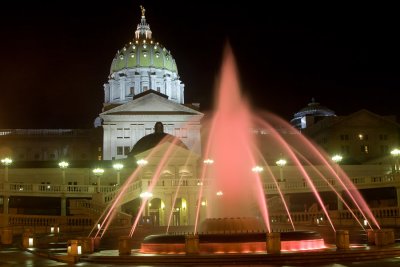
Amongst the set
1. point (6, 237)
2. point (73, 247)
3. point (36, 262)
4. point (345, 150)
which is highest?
point (345, 150)

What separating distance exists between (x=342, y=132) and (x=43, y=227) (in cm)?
7634

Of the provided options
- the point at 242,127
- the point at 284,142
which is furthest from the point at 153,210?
the point at 284,142

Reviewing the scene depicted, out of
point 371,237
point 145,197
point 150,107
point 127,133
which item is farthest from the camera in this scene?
point 150,107

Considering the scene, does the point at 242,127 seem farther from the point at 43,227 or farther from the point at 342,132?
the point at 342,132

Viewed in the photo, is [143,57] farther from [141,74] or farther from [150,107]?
[150,107]

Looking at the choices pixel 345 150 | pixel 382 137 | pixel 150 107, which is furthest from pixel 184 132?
pixel 382 137

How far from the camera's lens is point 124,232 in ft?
165

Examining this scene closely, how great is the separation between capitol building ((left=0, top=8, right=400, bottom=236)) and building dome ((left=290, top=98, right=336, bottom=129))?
0.26 m

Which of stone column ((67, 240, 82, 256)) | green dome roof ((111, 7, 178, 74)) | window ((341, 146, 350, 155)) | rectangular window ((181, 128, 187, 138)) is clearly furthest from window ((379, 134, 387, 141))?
stone column ((67, 240, 82, 256))

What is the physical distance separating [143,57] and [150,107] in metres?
31.5

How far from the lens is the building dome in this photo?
147 metres

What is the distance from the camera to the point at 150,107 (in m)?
112

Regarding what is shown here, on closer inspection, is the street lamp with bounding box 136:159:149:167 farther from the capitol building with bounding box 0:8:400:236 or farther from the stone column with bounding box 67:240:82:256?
the stone column with bounding box 67:240:82:256

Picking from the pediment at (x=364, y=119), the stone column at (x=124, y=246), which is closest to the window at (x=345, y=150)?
the pediment at (x=364, y=119)
